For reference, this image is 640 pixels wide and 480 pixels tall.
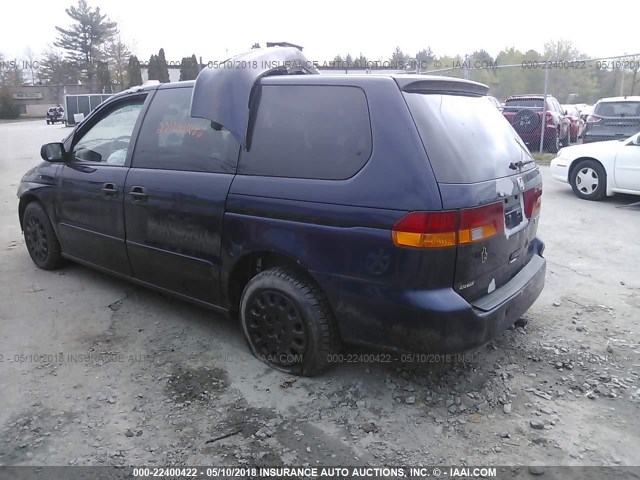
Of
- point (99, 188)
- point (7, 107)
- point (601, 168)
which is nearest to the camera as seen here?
point (99, 188)

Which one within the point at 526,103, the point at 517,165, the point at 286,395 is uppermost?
the point at 526,103

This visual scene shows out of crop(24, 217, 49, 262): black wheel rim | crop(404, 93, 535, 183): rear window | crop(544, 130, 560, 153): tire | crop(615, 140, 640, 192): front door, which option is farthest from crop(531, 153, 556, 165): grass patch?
crop(24, 217, 49, 262): black wheel rim

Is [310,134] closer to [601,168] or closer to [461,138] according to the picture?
[461,138]

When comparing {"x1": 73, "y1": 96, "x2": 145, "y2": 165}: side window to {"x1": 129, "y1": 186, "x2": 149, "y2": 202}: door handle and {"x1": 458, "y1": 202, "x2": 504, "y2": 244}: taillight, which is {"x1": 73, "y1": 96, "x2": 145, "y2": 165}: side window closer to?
{"x1": 129, "y1": 186, "x2": 149, "y2": 202}: door handle

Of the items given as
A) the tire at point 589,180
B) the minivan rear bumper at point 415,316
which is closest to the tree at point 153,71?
the tire at point 589,180

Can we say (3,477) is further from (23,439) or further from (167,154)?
(167,154)

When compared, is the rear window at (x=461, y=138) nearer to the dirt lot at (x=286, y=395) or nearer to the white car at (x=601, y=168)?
the dirt lot at (x=286, y=395)

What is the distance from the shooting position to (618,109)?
44.8 feet

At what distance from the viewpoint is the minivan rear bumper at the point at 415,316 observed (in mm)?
2613

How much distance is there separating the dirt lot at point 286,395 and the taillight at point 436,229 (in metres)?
1.01

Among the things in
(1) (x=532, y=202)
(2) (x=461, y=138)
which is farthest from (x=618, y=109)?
(2) (x=461, y=138)

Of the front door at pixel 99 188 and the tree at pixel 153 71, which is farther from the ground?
the tree at pixel 153 71

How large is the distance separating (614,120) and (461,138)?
1304 cm

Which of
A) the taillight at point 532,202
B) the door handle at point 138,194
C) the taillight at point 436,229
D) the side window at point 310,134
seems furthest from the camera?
the door handle at point 138,194
